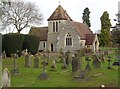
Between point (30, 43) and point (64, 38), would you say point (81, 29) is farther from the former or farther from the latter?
point (30, 43)

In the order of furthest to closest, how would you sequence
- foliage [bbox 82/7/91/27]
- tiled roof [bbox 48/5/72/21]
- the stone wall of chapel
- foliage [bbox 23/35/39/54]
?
1. foliage [bbox 82/7/91/27]
2. tiled roof [bbox 48/5/72/21]
3. the stone wall of chapel
4. foliage [bbox 23/35/39/54]

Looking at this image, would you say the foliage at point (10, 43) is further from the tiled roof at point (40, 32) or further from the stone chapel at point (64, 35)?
the tiled roof at point (40, 32)

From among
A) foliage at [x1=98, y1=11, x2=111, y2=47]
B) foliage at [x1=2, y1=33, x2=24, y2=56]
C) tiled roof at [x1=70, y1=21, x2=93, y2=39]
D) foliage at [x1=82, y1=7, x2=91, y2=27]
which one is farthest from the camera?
foliage at [x1=82, y1=7, x2=91, y2=27]

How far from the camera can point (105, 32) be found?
74125 mm

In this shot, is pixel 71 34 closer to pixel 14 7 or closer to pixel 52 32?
pixel 52 32

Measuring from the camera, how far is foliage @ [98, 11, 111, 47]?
243 ft

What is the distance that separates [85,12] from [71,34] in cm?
3023

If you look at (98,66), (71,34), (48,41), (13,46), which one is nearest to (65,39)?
(71,34)

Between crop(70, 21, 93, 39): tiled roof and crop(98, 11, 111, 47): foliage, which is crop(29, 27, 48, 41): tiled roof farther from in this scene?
crop(98, 11, 111, 47): foliage

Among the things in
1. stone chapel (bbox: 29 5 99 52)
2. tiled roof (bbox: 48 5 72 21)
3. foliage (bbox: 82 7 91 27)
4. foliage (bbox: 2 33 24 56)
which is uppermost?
foliage (bbox: 82 7 91 27)

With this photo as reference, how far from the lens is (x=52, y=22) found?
67.5 meters

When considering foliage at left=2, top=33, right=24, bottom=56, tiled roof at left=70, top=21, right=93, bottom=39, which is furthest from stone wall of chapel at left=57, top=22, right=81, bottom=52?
foliage at left=2, top=33, right=24, bottom=56

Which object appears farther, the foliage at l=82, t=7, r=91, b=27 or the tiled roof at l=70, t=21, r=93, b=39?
the foliage at l=82, t=7, r=91, b=27

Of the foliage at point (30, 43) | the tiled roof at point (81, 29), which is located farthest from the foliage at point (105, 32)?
the foliage at point (30, 43)
